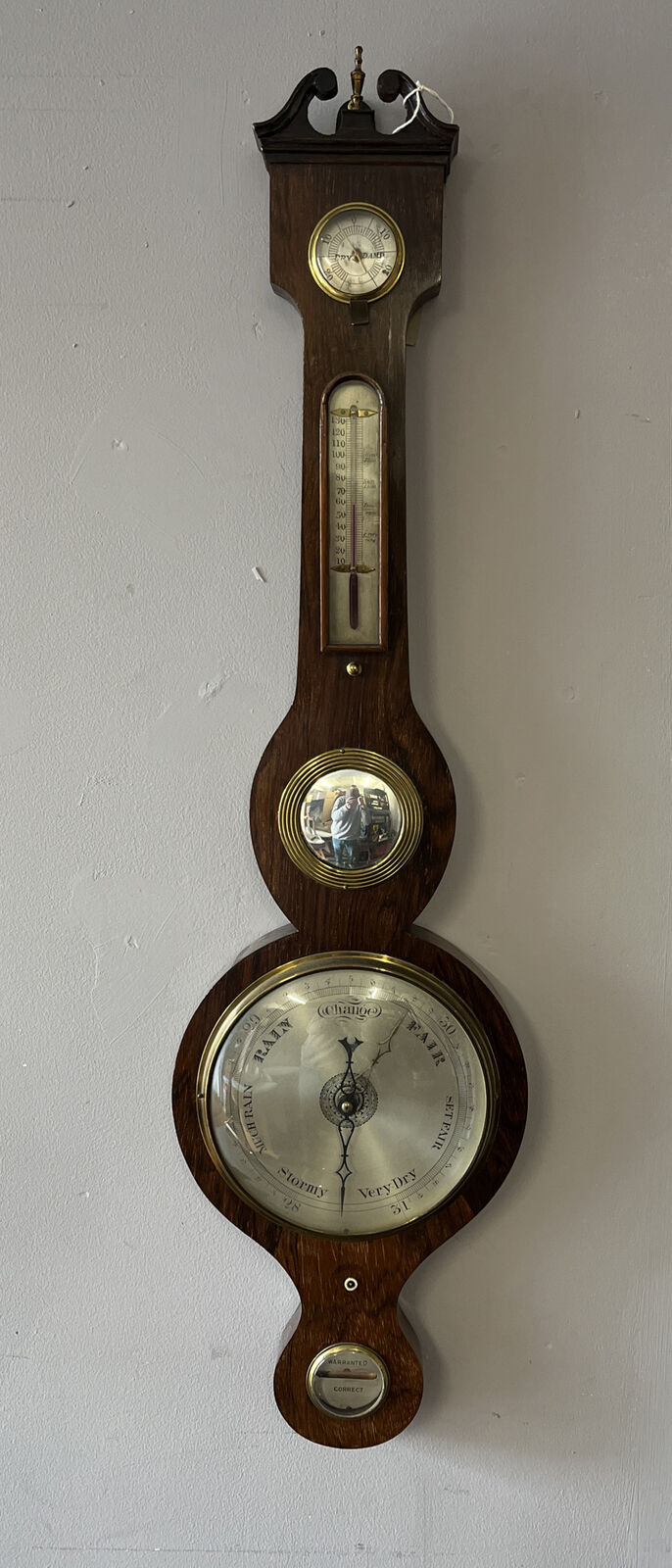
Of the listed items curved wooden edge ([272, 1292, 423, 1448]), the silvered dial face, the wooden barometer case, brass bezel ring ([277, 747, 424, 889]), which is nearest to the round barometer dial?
the wooden barometer case

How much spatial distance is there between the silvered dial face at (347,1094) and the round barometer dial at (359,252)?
1.92 ft

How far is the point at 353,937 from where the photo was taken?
3.08 feet

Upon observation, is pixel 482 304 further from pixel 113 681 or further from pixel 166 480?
pixel 113 681

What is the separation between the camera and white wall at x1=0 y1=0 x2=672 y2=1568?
0.97 m

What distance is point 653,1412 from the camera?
1006 millimetres

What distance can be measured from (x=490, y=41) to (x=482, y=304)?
0.78 ft

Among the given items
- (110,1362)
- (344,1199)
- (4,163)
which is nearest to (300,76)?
(4,163)

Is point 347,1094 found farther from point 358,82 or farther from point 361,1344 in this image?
point 358,82

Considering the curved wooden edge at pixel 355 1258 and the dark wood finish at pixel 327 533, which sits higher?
the dark wood finish at pixel 327 533

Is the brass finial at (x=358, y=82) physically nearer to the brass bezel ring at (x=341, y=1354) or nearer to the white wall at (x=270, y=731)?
the white wall at (x=270, y=731)

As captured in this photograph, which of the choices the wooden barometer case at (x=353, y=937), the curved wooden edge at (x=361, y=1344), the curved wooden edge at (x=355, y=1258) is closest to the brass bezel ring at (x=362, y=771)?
the wooden barometer case at (x=353, y=937)

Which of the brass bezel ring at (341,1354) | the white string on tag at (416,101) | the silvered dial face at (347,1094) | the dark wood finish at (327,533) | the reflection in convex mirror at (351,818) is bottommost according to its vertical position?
the brass bezel ring at (341,1354)

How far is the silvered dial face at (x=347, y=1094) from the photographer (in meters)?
0.93

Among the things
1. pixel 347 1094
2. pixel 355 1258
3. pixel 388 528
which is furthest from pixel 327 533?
pixel 355 1258
